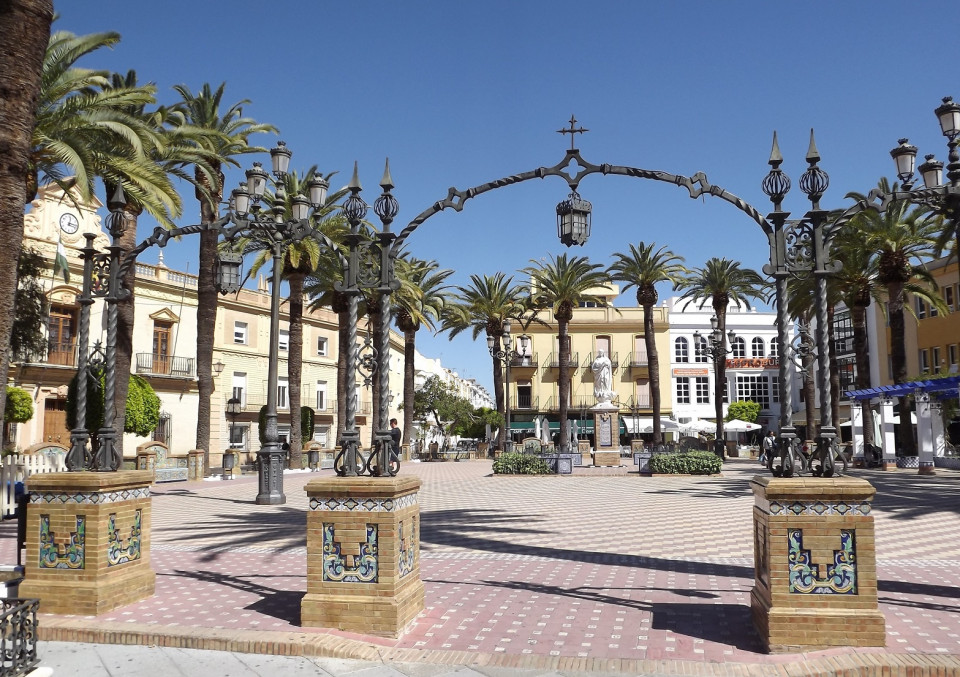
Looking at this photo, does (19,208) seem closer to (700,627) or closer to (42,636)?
(42,636)

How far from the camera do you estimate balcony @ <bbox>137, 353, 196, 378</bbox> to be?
37.1 m

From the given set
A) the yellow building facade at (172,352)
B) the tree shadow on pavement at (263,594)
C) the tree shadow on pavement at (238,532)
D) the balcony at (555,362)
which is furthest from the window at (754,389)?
the tree shadow on pavement at (263,594)

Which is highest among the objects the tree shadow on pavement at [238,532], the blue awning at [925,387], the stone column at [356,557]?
the blue awning at [925,387]

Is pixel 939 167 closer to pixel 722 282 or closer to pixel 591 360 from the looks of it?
pixel 722 282

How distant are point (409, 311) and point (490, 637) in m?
31.2

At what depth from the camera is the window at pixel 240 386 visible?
42.4m

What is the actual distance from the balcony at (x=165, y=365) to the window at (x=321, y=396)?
10.4 metres

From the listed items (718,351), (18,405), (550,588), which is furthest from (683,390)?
(550,588)

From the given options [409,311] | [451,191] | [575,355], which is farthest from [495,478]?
[575,355]

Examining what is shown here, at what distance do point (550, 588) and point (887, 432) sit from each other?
2537cm

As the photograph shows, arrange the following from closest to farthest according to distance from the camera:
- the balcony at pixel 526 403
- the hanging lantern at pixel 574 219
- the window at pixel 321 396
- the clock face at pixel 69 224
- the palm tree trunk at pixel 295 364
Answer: the hanging lantern at pixel 574 219 → the palm tree trunk at pixel 295 364 → the clock face at pixel 69 224 → the window at pixel 321 396 → the balcony at pixel 526 403

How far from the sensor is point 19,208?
820 cm

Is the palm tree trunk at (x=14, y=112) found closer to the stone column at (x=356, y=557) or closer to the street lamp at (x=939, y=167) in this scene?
the stone column at (x=356, y=557)

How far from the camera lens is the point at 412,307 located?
3622 centimetres
